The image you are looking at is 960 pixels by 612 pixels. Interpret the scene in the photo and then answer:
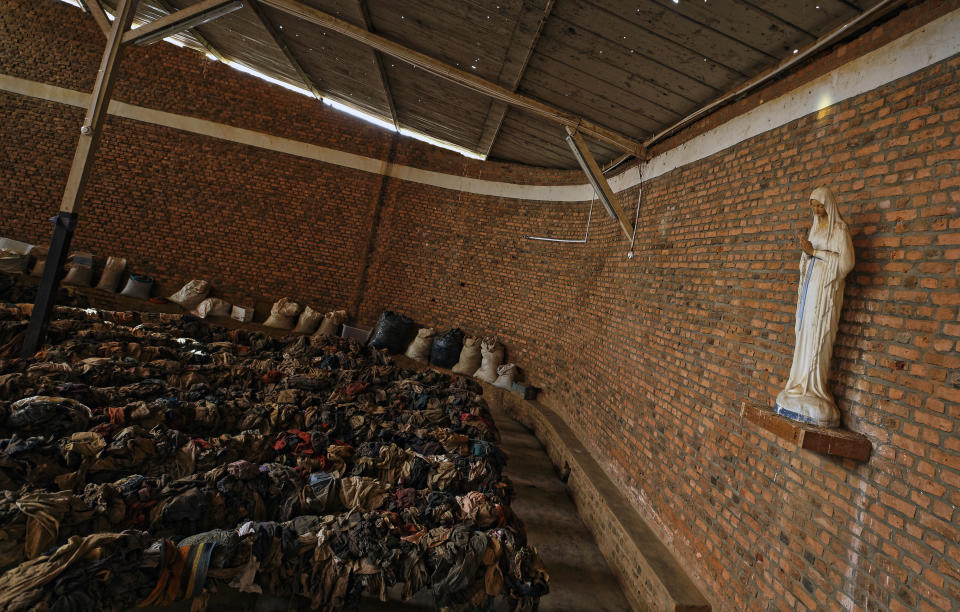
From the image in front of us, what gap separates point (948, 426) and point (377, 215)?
31.0 feet

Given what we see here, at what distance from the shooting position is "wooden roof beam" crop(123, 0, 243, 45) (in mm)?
5730

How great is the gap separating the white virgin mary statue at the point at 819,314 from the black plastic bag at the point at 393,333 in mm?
7566

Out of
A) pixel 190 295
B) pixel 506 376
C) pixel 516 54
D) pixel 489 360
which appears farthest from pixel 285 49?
pixel 506 376

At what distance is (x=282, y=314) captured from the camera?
30.6 ft

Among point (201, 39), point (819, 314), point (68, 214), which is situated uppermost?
point (201, 39)

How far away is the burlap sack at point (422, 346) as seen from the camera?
30.7ft

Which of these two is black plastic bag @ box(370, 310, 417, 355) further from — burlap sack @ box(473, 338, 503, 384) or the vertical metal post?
→ the vertical metal post

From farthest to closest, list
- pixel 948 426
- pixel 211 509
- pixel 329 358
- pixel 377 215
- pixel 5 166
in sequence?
pixel 377 215 < pixel 5 166 < pixel 329 358 < pixel 211 509 < pixel 948 426

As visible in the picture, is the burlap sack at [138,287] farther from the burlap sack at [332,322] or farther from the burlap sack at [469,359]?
the burlap sack at [469,359]

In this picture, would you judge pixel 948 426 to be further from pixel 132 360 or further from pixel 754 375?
pixel 132 360

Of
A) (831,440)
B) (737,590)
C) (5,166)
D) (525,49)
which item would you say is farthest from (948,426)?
(5,166)

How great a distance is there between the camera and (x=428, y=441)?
16.6 ft

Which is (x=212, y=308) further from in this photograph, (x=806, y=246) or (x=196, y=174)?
(x=806, y=246)

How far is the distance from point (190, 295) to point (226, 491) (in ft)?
22.4
